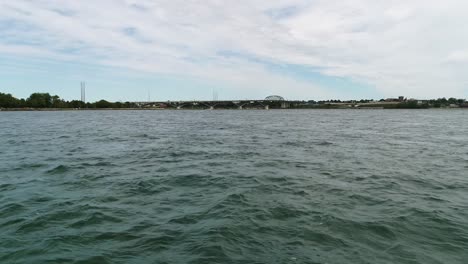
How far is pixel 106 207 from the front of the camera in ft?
36.3

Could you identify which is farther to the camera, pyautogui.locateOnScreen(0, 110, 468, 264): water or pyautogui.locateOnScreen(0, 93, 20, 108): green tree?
pyautogui.locateOnScreen(0, 93, 20, 108): green tree

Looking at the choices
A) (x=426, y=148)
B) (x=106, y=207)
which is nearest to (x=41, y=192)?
(x=106, y=207)

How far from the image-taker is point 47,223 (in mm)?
9656

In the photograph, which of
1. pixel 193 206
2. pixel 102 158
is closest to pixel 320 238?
pixel 193 206

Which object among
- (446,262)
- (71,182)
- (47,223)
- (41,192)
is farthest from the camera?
(71,182)

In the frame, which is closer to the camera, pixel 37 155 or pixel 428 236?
pixel 428 236

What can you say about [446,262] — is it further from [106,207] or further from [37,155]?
[37,155]

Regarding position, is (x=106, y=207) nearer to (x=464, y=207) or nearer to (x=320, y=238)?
(x=320, y=238)

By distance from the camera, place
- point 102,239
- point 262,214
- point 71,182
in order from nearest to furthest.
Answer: point 102,239
point 262,214
point 71,182

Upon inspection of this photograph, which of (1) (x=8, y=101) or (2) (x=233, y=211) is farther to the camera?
(1) (x=8, y=101)

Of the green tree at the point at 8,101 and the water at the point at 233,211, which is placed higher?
the green tree at the point at 8,101

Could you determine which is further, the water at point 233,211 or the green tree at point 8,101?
the green tree at point 8,101

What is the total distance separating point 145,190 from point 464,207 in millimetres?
11493

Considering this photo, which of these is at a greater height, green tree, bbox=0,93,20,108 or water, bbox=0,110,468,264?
green tree, bbox=0,93,20,108
